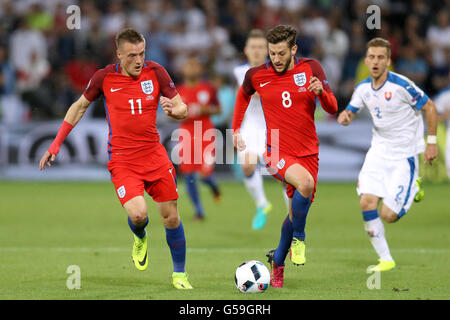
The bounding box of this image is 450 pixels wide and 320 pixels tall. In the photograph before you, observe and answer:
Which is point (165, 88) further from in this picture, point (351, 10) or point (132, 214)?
point (351, 10)

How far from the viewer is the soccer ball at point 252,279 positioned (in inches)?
278

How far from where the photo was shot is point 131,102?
7.35 m

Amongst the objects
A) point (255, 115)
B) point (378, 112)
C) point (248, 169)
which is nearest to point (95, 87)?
point (378, 112)

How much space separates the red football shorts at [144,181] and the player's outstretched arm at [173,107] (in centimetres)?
59

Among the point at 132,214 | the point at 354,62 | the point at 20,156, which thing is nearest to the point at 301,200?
the point at 132,214

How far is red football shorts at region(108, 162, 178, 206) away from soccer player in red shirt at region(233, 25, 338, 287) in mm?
787

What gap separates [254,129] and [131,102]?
4.20 metres

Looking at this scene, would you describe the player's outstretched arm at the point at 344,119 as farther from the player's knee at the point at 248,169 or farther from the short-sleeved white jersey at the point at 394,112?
the player's knee at the point at 248,169

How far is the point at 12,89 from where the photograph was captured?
60.7ft

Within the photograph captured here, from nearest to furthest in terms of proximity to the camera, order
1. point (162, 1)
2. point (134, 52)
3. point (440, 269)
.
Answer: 1. point (134, 52)
2. point (440, 269)
3. point (162, 1)

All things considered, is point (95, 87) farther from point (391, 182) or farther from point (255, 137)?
point (255, 137)

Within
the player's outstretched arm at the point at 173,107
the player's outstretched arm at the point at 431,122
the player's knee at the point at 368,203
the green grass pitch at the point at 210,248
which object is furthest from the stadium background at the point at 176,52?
the player's outstretched arm at the point at 173,107

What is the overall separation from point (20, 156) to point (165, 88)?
10.5 m

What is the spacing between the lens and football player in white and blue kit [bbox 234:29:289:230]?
10703 mm
